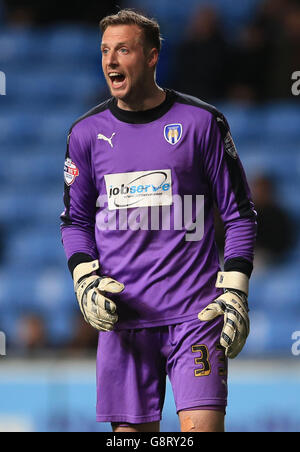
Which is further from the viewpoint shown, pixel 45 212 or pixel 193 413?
pixel 45 212

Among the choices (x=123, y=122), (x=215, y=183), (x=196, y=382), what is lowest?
(x=196, y=382)

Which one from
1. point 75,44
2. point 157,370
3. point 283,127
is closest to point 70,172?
point 157,370

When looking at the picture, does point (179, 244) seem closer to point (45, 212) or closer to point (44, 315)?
point (44, 315)

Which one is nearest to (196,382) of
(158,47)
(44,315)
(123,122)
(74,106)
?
(123,122)

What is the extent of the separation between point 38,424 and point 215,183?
292cm

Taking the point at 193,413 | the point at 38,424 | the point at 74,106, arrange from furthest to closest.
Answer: the point at 74,106, the point at 38,424, the point at 193,413

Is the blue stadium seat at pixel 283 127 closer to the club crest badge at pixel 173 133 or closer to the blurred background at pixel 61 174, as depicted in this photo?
the blurred background at pixel 61 174

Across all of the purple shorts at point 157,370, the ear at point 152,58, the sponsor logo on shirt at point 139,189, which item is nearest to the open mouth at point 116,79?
the ear at point 152,58

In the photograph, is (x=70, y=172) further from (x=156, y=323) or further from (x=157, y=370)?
(x=157, y=370)

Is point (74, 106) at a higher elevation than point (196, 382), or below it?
higher

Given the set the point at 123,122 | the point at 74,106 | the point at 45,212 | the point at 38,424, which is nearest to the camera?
the point at 123,122

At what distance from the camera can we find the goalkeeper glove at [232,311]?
386cm

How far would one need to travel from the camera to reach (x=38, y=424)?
641 cm

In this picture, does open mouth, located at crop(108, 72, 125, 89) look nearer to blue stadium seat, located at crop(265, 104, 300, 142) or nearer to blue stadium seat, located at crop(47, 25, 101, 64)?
blue stadium seat, located at crop(265, 104, 300, 142)
